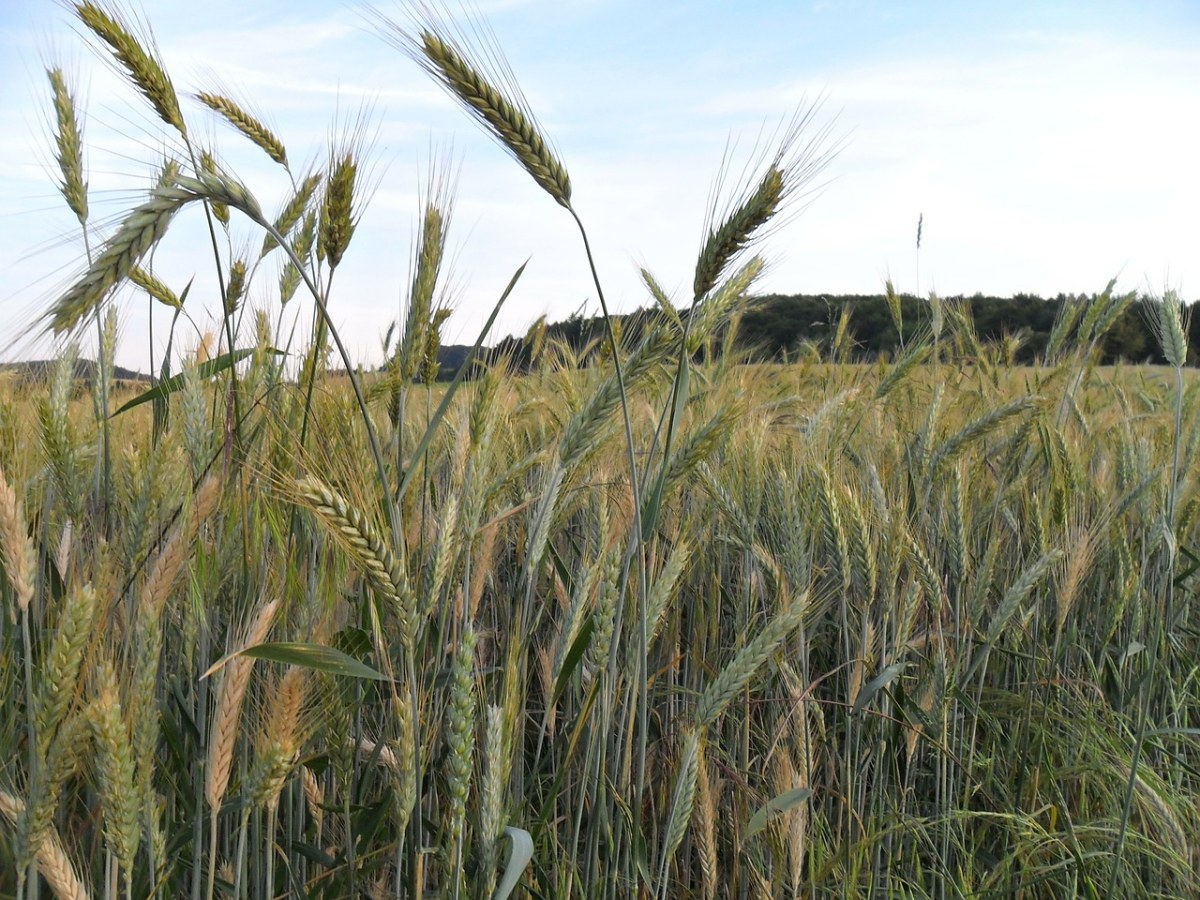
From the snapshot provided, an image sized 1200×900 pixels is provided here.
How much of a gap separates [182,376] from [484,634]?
2.72ft

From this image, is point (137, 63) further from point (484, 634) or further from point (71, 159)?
point (484, 634)

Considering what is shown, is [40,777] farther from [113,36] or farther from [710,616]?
[710,616]

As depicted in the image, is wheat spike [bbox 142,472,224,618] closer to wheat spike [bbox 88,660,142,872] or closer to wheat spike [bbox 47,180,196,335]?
wheat spike [bbox 88,660,142,872]

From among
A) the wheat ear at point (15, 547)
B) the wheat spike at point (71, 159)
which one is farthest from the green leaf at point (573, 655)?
the wheat spike at point (71, 159)

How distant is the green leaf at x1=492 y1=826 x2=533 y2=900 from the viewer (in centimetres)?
114

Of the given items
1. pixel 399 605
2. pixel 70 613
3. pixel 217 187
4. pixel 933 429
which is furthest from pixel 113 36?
pixel 933 429

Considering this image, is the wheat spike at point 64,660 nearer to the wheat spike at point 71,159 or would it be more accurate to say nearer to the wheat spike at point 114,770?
the wheat spike at point 114,770

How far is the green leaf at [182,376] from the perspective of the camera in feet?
5.86

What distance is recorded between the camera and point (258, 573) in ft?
5.32

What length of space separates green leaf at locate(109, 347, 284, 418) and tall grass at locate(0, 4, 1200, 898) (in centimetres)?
1

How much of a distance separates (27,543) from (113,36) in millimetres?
918

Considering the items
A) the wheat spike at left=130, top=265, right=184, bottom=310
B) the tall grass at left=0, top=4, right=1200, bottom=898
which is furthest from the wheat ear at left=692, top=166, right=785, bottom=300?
the wheat spike at left=130, top=265, right=184, bottom=310

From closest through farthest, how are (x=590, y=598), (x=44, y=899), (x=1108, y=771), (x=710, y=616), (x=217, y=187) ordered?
(x=217, y=187), (x=44, y=899), (x=590, y=598), (x=1108, y=771), (x=710, y=616)

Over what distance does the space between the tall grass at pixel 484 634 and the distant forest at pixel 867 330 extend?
40cm
